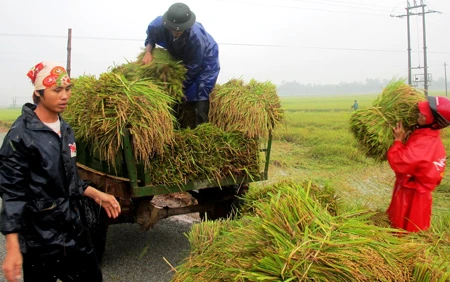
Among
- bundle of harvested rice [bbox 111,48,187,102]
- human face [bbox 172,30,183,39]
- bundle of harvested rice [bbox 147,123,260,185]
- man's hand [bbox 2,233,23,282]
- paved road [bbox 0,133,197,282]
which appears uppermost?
human face [bbox 172,30,183,39]

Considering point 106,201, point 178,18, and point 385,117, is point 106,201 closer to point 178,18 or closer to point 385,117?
point 178,18

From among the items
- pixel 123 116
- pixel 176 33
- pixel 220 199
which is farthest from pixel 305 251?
pixel 176 33

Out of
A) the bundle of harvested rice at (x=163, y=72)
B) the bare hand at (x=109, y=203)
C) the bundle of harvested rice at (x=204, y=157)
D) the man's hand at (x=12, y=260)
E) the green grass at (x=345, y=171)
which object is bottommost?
the green grass at (x=345, y=171)

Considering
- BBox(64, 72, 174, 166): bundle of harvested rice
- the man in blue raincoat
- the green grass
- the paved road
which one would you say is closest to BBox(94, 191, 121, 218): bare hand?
BBox(64, 72, 174, 166): bundle of harvested rice

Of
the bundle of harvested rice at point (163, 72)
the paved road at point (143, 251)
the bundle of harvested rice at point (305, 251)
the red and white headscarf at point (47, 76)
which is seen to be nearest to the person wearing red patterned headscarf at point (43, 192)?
the red and white headscarf at point (47, 76)

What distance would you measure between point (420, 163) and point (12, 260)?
284 centimetres

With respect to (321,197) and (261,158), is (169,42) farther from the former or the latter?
(321,197)

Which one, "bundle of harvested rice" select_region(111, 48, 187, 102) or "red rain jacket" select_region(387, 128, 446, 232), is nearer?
"red rain jacket" select_region(387, 128, 446, 232)

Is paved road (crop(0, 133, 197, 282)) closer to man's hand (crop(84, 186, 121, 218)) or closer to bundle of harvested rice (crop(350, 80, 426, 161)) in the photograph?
man's hand (crop(84, 186, 121, 218))

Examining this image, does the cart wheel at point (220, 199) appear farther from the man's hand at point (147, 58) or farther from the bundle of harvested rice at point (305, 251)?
the bundle of harvested rice at point (305, 251)

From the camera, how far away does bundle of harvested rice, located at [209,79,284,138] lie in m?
4.14

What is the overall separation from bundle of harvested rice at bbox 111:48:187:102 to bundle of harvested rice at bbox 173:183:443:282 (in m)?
2.15

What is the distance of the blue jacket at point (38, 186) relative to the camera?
84.3 inches

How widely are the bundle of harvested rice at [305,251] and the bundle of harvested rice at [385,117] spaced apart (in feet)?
4.48
